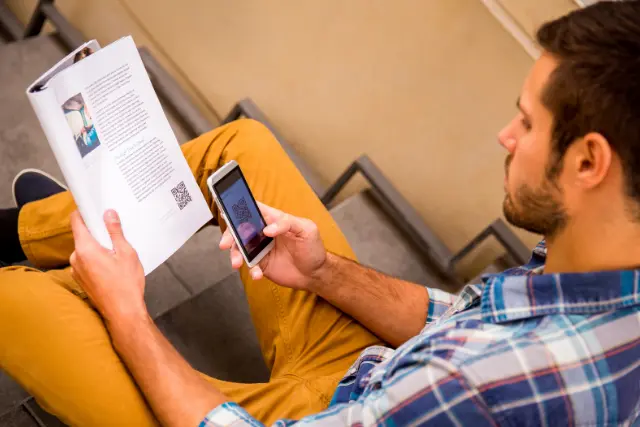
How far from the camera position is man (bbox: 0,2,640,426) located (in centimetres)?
63

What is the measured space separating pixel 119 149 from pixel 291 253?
1.05ft

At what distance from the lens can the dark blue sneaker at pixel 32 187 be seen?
1198 mm

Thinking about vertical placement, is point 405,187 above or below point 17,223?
below

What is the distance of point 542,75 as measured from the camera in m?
0.74

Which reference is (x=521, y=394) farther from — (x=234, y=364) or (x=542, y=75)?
(x=234, y=364)

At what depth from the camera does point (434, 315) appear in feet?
3.29

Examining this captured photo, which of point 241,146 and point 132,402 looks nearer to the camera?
point 132,402

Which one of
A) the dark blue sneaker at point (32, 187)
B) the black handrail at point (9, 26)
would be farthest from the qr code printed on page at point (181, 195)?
the black handrail at point (9, 26)

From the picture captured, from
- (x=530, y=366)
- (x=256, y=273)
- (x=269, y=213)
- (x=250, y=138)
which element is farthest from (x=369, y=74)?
(x=530, y=366)

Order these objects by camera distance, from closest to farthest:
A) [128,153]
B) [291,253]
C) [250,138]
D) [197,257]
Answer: [128,153], [291,253], [250,138], [197,257]

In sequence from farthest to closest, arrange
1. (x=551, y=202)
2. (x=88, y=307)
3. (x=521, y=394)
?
(x=88, y=307) → (x=551, y=202) → (x=521, y=394)

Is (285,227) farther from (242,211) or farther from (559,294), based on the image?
(559,294)

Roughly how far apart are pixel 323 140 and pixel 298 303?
31.8 inches

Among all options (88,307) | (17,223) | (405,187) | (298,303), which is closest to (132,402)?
(88,307)
